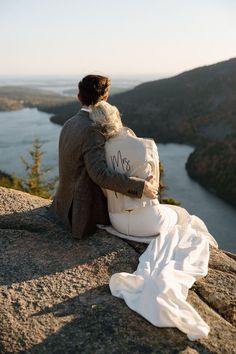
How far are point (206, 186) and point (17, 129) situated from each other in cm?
5103

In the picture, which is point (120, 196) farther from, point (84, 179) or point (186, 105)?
point (186, 105)

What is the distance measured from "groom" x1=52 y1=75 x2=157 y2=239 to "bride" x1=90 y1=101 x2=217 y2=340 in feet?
0.40

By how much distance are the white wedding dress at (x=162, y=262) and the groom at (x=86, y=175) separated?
16 cm

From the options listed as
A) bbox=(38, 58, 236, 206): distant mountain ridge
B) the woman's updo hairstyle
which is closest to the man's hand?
the woman's updo hairstyle

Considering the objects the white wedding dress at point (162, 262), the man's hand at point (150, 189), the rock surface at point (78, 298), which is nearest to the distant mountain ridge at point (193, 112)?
the white wedding dress at point (162, 262)

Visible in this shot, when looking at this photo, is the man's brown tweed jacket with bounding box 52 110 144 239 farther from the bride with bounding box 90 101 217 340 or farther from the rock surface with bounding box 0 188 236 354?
the rock surface with bounding box 0 188 236 354

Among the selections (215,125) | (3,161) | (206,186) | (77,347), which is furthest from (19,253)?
(215,125)

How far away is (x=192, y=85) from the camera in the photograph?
5379 inches

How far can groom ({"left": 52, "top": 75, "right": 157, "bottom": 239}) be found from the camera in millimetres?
4793

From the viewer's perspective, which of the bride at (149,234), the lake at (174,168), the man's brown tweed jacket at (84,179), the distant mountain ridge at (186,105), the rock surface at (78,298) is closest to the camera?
the rock surface at (78,298)

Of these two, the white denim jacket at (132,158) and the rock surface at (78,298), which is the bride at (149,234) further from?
the rock surface at (78,298)

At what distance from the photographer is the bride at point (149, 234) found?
402 centimetres

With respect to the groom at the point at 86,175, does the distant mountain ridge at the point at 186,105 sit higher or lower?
lower

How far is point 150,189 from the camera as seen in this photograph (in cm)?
488
